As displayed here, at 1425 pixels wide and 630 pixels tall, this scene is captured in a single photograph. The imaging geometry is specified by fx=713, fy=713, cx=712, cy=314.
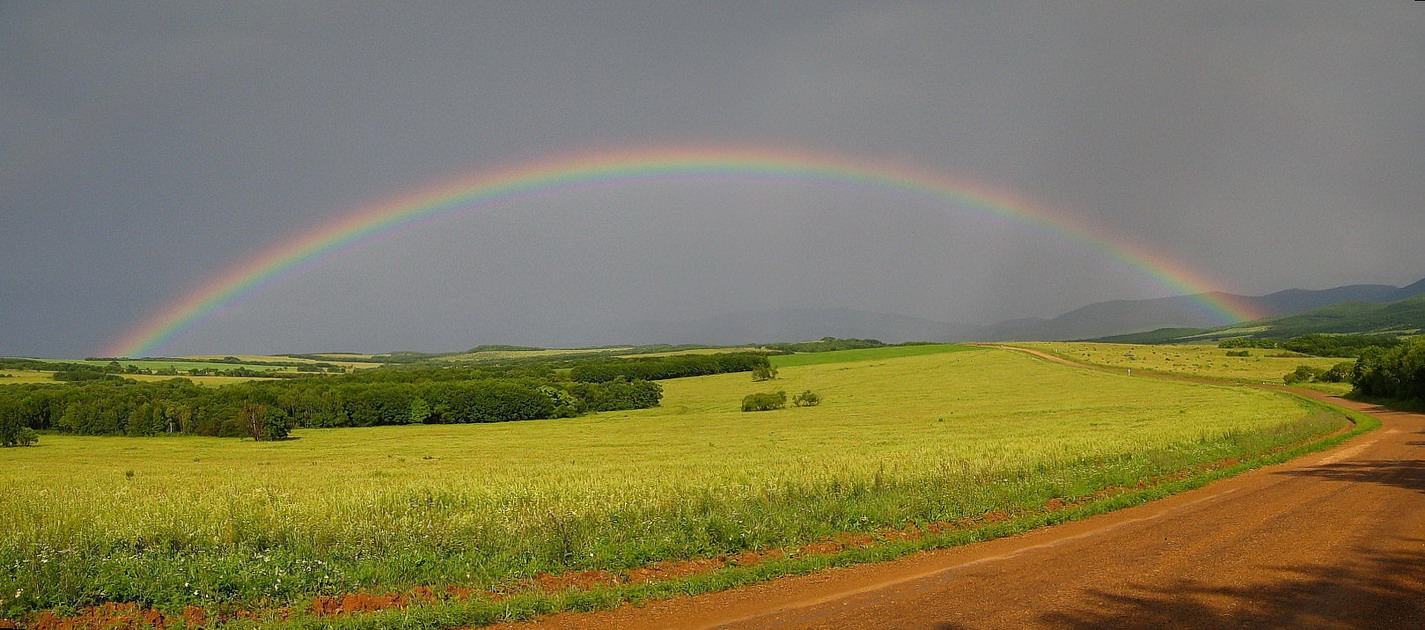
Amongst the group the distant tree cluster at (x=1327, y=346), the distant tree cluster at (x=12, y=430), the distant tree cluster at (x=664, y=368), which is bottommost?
the distant tree cluster at (x=12, y=430)

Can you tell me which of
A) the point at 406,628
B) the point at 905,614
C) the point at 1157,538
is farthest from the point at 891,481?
the point at 406,628

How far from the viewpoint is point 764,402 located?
82.3 metres

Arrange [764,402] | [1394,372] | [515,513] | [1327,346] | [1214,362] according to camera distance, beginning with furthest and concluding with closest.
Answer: [1327,346], [1214,362], [764,402], [1394,372], [515,513]

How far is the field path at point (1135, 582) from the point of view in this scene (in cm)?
906

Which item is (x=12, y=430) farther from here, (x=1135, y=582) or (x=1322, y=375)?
(x=1322, y=375)

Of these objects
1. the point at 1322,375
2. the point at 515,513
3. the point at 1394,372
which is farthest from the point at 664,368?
the point at 515,513

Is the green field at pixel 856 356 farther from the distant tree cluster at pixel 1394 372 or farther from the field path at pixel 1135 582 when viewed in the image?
the field path at pixel 1135 582

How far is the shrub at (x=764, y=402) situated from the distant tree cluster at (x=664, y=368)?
58.4 m

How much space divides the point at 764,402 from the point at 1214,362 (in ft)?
210

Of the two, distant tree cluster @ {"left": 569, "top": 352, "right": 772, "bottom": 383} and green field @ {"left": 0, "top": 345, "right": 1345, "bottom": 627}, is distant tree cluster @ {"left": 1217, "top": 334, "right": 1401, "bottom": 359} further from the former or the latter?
green field @ {"left": 0, "top": 345, "right": 1345, "bottom": 627}

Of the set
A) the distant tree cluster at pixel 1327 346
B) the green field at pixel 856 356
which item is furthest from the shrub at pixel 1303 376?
the green field at pixel 856 356

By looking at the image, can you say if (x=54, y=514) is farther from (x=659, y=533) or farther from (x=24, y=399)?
(x=24, y=399)

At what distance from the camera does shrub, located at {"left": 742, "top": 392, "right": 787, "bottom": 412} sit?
81.9 metres

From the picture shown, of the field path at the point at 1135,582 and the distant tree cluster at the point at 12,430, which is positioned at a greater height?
the field path at the point at 1135,582
